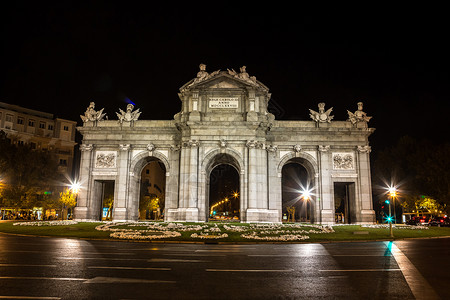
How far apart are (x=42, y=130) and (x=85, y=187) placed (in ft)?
178

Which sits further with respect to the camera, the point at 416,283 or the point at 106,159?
the point at 106,159

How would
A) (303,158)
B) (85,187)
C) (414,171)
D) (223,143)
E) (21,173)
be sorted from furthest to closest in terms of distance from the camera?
(21,173) < (414,171) < (303,158) < (85,187) < (223,143)

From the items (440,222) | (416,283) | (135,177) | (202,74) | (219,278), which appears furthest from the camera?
(440,222)

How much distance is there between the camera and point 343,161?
164 ft

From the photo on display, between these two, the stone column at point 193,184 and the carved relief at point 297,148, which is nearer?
the stone column at point 193,184

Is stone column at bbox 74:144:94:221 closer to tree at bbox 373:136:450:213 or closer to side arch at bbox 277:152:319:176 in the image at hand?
side arch at bbox 277:152:319:176

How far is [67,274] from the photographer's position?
35.5 ft

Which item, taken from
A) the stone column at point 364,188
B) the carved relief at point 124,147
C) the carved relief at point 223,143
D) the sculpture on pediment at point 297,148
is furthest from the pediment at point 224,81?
the stone column at point 364,188

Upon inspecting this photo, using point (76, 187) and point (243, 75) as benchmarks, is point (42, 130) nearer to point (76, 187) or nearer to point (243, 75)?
point (76, 187)

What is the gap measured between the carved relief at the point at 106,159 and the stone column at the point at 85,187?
926 millimetres

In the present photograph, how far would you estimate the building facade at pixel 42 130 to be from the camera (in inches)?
3492

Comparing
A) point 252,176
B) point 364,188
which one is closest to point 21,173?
point 252,176

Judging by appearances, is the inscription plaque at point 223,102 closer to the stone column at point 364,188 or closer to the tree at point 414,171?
the stone column at point 364,188

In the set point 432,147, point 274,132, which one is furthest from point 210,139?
point 432,147
